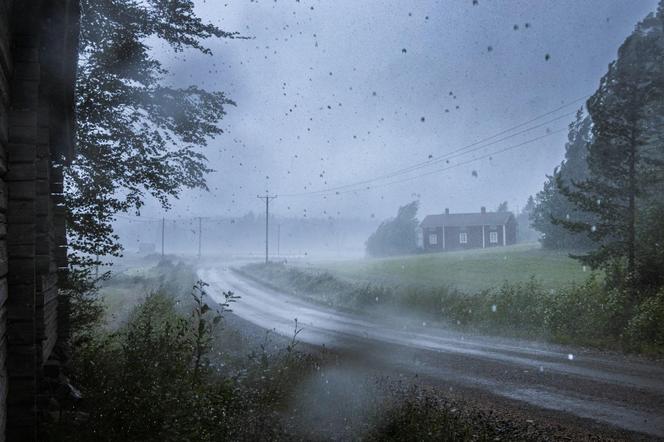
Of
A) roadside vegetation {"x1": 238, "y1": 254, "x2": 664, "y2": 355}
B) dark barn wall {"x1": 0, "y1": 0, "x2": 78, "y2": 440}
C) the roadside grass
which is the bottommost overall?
the roadside grass

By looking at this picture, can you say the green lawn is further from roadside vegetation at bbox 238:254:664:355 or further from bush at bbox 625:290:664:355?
bush at bbox 625:290:664:355

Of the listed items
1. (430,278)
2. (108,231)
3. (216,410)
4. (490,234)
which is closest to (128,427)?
(216,410)

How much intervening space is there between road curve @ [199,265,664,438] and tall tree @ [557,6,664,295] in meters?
4.18

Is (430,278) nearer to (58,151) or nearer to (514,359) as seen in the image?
(514,359)

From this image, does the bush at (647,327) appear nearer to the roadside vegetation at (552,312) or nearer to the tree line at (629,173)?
the roadside vegetation at (552,312)

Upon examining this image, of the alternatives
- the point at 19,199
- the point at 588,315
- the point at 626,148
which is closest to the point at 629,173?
the point at 626,148

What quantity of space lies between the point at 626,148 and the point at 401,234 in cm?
5440

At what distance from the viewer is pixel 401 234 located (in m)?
68.7

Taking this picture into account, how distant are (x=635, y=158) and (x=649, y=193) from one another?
1.26 metres

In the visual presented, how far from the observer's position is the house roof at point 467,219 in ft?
221

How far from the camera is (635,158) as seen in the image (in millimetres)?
14305

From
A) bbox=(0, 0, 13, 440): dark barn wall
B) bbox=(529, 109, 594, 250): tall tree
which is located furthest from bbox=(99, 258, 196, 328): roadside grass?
bbox=(529, 109, 594, 250): tall tree

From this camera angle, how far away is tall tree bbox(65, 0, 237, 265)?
9070 mm

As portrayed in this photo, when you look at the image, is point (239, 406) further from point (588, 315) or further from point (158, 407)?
point (588, 315)
